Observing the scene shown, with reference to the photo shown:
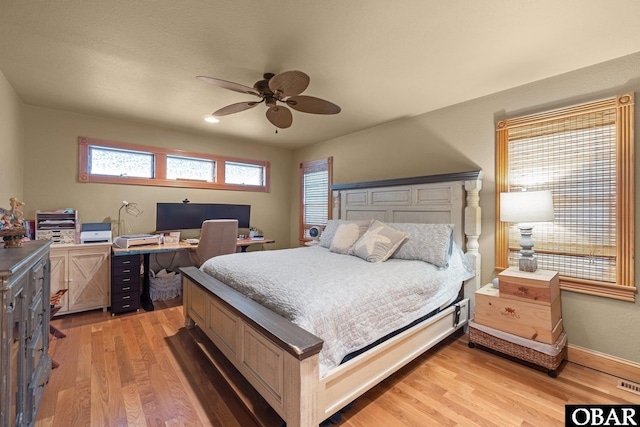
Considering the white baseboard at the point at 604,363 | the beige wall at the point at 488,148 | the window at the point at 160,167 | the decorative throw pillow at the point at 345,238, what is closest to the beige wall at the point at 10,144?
the window at the point at 160,167

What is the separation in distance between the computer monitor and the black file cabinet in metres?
0.78

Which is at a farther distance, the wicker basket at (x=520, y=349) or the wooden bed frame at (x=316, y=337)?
the wicker basket at (x=520, y=349)

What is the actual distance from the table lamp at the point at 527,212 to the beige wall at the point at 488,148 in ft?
1.32

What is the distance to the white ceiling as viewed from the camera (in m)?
1.63

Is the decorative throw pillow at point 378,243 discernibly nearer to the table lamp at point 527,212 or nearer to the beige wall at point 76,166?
the table lamp at point 527,212

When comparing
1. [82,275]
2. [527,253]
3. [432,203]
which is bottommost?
[82,275]

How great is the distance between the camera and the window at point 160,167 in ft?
11.8

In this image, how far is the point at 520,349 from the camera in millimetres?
2191

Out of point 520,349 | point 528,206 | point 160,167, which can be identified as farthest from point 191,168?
point 520,349

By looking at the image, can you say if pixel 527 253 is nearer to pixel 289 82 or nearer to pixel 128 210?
pixel 289 82

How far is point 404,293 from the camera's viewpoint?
6.50 feet

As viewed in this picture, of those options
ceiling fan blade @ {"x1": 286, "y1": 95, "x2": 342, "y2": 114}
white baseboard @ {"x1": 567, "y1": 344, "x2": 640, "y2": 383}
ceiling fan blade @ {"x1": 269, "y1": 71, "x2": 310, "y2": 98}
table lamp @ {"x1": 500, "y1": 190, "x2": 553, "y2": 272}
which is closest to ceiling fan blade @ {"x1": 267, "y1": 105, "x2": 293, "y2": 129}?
ceiling fan blade @ {"x1": 286, "y1": 95, "x2": 342, "y2": 114}

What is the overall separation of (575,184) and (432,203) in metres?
1.19

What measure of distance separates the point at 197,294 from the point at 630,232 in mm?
3519
